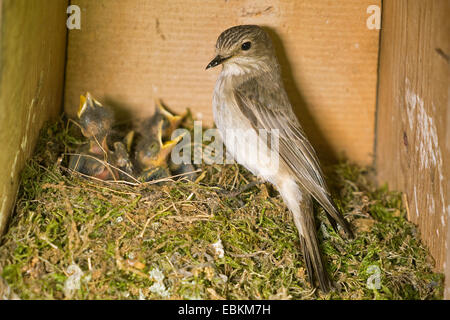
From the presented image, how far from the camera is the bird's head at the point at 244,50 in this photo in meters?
3.16

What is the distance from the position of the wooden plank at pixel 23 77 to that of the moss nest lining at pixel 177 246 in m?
0.16

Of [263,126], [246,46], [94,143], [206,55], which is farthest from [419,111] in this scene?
[94,143]

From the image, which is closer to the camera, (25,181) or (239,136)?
(25,181)

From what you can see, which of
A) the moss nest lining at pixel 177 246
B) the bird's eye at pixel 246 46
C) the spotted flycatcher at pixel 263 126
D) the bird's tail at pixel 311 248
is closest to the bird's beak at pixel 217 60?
the spotted flycatcher at pixel 263 126

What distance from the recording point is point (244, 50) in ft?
10.6

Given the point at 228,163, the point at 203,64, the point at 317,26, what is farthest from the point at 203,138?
the point at 317,26

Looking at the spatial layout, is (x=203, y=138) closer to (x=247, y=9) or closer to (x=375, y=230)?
(x=247, y=9)

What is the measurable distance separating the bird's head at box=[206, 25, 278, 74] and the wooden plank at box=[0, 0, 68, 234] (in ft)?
3.44

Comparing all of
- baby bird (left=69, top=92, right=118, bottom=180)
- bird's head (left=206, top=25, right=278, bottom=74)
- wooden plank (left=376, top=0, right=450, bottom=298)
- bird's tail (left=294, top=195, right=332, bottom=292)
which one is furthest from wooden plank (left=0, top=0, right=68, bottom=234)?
wooden plank (left=376, top=0, right=450, bottom=298)

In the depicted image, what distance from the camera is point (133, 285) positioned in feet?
8.09

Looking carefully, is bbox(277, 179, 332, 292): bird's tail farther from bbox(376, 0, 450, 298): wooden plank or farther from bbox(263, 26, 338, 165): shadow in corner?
bbox(263, 26, 338, 165): shadow in corner

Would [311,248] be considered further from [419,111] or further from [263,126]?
[419,111]
